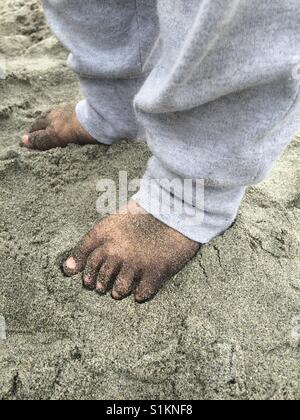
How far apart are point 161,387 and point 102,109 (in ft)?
2.31

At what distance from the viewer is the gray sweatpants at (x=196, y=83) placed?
67 centimetres

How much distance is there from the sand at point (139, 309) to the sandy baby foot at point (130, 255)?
0.03 m

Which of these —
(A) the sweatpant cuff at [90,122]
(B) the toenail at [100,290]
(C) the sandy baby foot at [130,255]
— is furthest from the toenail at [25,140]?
(B) the toenail at [100,290]

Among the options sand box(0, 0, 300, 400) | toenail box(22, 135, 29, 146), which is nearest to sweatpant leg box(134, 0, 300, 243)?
sand box(0, 0, 300, 400)

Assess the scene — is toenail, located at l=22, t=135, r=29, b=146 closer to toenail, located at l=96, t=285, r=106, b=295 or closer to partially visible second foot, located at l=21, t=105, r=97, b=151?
partially visible second foot, located at l=21, t=105, r=97, b=151

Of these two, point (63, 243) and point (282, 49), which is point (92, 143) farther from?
point (282, 49)

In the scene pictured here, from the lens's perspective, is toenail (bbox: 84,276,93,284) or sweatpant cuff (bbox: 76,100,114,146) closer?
toenail (bbox: 84,276,93,284)

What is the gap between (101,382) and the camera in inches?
33.2

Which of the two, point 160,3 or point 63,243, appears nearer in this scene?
point 160,3

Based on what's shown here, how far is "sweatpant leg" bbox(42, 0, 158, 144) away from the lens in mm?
986

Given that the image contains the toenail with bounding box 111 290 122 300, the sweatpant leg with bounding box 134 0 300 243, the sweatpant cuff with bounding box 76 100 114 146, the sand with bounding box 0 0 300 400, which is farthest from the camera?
the sweatpant cuff with bounding box 76 100 114 146

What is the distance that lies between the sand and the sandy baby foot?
26 mm

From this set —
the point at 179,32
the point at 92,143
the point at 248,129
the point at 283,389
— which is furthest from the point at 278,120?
the point at 92,143

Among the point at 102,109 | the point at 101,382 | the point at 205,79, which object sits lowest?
the point at 101,382
